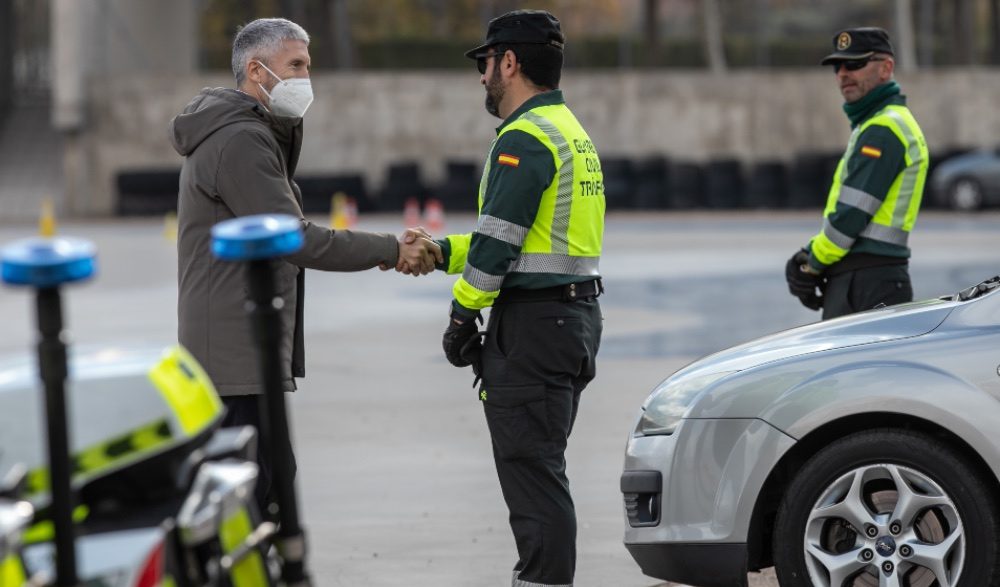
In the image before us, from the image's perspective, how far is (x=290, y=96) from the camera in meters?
5.14

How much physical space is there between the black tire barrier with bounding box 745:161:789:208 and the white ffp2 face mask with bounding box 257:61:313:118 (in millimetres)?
28015

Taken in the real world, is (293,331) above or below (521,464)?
above

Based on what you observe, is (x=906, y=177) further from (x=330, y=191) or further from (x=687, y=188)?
(x=330, y=191)

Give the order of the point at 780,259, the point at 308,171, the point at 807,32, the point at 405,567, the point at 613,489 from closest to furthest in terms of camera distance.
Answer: the point at 405,567 → the point at 613,489 → the point at 780,259 → the point at 308,171 → the point at 807,32

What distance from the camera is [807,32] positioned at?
38.6 m

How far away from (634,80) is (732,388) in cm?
3098

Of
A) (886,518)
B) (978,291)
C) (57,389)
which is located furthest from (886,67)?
(57,389)

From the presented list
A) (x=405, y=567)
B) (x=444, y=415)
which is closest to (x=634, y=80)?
(x=444, y=415)

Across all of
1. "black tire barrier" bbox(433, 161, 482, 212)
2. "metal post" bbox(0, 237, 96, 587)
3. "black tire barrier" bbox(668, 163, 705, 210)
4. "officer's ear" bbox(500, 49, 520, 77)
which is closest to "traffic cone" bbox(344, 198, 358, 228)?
"black tire barrier" bbox(433, 161, 482, 212)

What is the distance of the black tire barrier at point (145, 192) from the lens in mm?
33375

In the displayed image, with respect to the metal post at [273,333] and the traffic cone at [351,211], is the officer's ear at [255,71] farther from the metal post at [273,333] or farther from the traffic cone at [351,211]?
the traffic cone at [351,211]

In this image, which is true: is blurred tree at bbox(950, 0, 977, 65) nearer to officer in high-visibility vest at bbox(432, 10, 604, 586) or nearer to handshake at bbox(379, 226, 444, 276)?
handshake at bbox(379, 226, 444, 276)

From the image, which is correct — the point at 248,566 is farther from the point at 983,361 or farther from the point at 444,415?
the point at 444,415

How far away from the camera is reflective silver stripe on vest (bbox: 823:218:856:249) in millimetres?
6805
